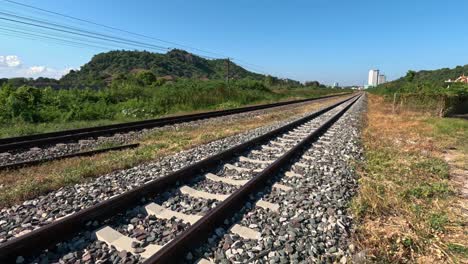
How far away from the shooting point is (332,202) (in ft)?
15.8

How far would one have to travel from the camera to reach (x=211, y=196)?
496cm

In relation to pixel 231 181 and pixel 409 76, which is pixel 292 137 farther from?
pixel 409 76

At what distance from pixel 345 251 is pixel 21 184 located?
18.0 feet

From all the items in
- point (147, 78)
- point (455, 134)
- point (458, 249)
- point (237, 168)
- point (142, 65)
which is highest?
point (142, 65)

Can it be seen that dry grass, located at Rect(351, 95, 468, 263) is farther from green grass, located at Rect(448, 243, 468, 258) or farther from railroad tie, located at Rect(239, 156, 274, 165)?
railroad tie, located at Rect(239, 156, 274, 165)

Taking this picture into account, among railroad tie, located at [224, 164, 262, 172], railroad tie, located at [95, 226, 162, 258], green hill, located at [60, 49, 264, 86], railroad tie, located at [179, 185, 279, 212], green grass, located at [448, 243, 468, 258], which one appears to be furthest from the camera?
green hill, located at [60, 49, 264, 86]

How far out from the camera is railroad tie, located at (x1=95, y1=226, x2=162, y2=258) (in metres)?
3.38

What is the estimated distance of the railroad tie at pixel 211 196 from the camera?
468cm

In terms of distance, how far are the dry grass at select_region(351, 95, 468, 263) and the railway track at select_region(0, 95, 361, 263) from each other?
1309 mm

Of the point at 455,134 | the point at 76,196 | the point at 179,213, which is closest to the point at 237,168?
the point at 179,213

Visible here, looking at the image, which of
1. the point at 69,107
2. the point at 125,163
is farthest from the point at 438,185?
the point at 69,107

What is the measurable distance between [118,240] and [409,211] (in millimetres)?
4040

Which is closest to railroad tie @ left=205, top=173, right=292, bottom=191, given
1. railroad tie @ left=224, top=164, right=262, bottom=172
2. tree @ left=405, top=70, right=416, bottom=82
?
railroad tie @ left=224, top=164, right=262, bottom=172

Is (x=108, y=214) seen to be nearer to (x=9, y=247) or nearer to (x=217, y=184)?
(x=9, y=247)
